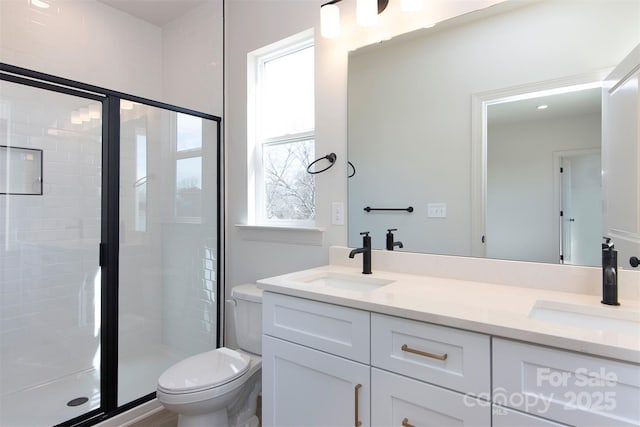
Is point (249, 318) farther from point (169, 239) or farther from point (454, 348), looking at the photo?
point (454, 348)

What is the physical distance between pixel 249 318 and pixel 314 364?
757mm

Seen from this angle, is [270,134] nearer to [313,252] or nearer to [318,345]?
[313,252]

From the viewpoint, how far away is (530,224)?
1.35 m

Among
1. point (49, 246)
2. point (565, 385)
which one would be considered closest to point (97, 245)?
point (49, 246)

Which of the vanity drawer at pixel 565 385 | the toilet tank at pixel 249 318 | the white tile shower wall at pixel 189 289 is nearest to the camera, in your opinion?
the vanity drawer at pixel 565 385

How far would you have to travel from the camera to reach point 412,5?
1566mm

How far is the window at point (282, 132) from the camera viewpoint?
83.0 inches

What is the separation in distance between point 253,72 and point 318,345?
185cm

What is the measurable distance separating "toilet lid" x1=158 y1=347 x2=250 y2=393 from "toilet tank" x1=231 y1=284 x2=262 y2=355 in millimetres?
99

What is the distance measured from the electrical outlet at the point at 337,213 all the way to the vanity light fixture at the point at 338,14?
2.85ft

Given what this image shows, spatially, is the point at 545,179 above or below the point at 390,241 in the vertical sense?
above

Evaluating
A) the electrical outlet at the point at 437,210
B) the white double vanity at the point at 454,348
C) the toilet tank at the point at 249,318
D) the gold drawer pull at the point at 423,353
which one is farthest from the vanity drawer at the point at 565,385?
the toilet tank at the point at 249,318

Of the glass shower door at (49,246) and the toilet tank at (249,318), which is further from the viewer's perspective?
the glass shower door at (49,246)

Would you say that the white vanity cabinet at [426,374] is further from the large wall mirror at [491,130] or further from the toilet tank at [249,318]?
the toilet tank at [249,318]
